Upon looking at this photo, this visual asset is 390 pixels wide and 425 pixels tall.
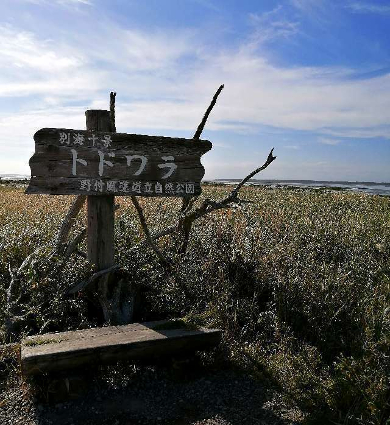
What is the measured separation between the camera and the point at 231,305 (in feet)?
15.6

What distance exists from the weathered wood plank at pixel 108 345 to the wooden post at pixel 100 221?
81cm

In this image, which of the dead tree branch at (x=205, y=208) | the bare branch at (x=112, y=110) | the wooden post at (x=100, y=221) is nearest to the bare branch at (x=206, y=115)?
the dead tree branch at (x=205, y=208)

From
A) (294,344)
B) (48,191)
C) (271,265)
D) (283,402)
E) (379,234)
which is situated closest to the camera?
(283,402)

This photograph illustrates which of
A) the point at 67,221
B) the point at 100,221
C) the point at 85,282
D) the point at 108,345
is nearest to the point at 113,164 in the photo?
the point at 100,221

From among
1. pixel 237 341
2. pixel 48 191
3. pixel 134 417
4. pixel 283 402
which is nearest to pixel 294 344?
pixel 237 341

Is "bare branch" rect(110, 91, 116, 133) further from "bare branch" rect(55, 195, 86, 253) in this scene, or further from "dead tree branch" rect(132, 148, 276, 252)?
"dead tree branch" rect(132, 148, 276, 252)

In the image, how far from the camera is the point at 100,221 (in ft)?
14.8

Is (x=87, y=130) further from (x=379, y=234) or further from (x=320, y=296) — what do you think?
(x=379, y=234)

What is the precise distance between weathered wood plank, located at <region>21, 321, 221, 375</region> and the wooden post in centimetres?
81

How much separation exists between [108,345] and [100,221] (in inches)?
52.1

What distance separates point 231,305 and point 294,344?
29.6 inches

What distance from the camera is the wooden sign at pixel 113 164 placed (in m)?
4.02

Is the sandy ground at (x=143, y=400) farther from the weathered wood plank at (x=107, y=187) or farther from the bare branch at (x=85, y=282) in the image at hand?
the weathered wood plank at (x=107, y=187)

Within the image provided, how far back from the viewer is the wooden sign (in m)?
4.02
